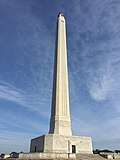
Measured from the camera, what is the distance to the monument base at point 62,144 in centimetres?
3027

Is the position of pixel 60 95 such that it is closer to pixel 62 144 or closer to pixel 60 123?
pixel 60 123

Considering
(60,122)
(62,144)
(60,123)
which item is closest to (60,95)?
(60,122)

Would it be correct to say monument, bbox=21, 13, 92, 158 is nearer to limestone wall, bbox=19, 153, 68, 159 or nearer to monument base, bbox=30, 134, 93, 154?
monument base, bbox=30, 134, 93, 154

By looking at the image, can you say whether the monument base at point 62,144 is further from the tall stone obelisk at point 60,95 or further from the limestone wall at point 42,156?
the limestone wall at point 42,156

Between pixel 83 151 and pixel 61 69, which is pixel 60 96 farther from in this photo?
pixel 83 151

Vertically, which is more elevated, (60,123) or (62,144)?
(60,123)

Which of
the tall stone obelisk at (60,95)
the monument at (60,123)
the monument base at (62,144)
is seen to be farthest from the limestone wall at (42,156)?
the tall stone obelisk at (60,95)

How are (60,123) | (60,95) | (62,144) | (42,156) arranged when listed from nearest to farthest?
(42,156), (62,144), (60,123), (60,95)

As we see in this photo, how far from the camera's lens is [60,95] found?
36438 millimetres

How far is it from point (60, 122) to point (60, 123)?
0.18 meters

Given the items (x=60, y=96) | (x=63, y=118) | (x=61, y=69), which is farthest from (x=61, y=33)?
(x=63, y=118)

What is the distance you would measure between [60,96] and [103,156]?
1259cm

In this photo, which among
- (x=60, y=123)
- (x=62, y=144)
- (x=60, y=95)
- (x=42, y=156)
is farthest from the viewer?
(x=60, y=95)

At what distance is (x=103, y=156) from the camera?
1167 inches
